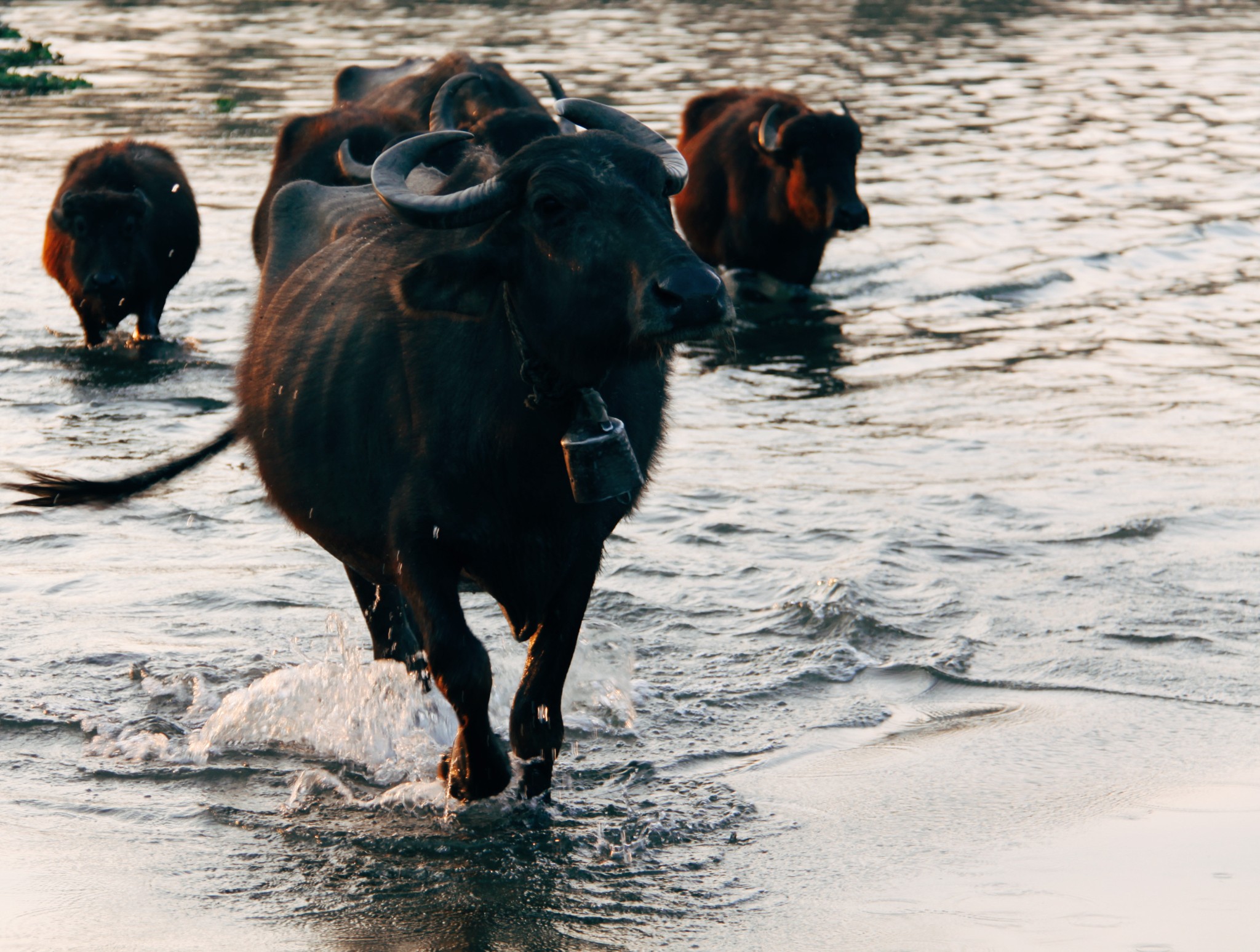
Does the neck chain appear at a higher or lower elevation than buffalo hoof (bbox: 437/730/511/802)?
higher

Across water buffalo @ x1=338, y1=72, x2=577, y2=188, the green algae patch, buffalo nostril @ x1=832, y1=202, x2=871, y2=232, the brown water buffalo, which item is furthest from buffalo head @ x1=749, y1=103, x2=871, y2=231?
the green algae patch

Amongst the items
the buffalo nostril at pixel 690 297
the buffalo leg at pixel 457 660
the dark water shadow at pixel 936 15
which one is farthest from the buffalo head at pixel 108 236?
the dark water shadow at pixel 936 15

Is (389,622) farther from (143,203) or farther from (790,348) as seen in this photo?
(143,203)

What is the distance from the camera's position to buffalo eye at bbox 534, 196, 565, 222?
384 cm

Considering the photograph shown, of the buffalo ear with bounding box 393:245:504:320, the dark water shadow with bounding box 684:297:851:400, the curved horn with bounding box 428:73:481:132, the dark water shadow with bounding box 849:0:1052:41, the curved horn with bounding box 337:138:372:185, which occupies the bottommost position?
the dark water shadow with bounding box 849:0:1052:41

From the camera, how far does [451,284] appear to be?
405cm

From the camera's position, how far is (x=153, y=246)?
10016 mm

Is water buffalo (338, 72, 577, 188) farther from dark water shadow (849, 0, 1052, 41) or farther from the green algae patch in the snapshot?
dark water shadow (849, 0, 1052, 41)

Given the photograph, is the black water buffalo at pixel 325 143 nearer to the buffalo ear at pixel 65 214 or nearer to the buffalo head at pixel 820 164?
the buffalo ear at pixel 65 214

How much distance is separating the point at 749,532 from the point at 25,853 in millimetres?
3427

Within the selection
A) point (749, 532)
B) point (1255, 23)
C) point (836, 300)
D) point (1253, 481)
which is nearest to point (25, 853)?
point (749, 532)

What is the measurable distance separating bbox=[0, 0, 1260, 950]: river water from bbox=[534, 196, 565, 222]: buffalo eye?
0.52m

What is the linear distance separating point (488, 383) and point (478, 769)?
1.02 metres

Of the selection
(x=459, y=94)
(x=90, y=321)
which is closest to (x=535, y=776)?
(x=459, y=94)
